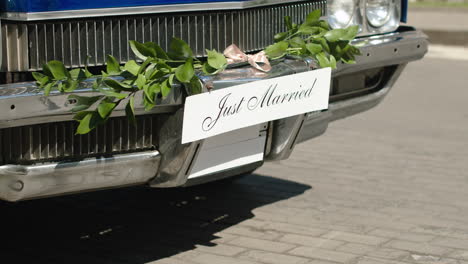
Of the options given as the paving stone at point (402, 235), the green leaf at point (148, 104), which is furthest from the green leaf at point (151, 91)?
the paving stone at point (402, 235)

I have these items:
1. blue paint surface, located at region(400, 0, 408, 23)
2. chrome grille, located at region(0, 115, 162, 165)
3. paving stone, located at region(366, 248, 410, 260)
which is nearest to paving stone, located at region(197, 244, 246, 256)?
paving stone, located at region(366, 248, 410, 260)

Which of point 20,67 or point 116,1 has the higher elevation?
point 116,1

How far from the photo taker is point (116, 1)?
3305 millimetres

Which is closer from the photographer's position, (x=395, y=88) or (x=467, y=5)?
(x=395, y=88)

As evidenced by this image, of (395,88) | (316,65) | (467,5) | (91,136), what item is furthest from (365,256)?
(467,5)

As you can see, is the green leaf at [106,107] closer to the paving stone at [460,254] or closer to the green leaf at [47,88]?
the green leaf at [47,88]

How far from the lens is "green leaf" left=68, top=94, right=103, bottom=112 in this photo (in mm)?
3143

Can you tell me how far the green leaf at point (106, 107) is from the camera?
10.3 feet

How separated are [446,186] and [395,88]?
375 centimetres

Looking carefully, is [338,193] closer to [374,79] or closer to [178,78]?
[374,79]

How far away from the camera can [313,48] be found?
381 centimetres

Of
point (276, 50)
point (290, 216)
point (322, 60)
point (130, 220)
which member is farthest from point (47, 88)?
point (290, 216)

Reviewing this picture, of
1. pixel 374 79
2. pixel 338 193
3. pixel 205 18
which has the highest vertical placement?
pixel 205 18

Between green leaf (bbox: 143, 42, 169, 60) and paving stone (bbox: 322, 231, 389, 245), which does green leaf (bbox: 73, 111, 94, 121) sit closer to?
green leaf (bbox: 143, 42, 169, 60)
